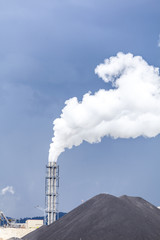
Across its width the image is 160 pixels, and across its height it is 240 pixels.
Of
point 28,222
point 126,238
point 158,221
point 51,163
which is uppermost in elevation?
point 51,163

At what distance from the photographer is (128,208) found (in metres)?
48.4

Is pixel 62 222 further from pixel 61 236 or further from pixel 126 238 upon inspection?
pixel 126 238

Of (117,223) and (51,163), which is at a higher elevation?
(51,163)

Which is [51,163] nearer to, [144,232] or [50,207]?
[50,207]

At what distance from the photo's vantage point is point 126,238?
1598 inches

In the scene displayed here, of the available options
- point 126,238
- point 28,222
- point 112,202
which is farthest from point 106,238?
point 28,222

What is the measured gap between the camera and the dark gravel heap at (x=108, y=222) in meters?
42.1

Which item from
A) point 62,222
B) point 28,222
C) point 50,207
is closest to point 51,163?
point 50,207

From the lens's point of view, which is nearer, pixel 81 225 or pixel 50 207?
pixel 81 225

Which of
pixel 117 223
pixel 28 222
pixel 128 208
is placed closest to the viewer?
pixel 117 223

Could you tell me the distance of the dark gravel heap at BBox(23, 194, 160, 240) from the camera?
138ft

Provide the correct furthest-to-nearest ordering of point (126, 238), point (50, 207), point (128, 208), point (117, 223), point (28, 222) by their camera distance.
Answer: point (28, 222)
point (50, 207)
point (128, 208)
point (117, 223)
point (126, 238)

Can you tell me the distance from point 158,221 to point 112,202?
6.47 m

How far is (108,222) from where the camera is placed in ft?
146
